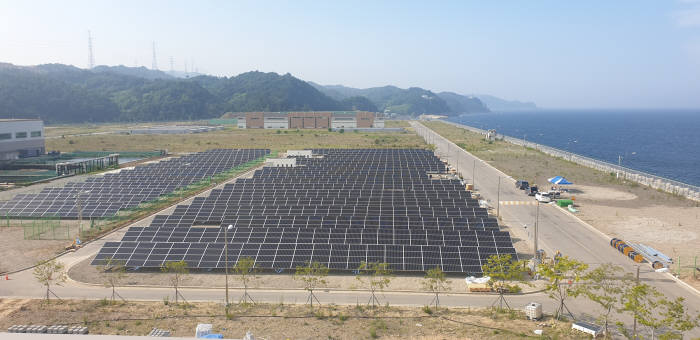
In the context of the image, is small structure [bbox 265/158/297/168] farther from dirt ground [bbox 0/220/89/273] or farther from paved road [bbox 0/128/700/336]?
paved road [bbox 0/128/700/336]

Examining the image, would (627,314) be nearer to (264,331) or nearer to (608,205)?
(264,331)

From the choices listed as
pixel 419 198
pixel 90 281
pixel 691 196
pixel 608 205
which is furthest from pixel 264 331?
pixel 691 196

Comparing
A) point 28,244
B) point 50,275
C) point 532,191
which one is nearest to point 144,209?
point 28,244

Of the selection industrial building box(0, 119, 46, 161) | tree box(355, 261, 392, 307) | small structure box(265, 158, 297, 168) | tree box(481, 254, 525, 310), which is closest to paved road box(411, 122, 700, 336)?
tree box(481, 254, 525, 310)

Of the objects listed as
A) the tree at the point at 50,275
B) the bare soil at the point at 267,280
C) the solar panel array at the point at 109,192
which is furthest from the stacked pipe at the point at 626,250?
the solar panel array at the point at 109,192

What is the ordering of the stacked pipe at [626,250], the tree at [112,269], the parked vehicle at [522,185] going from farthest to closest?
1. the parked vehicle at [522,185]
2. the stacked pipe at [626,250]
3. the tree at [112,269]

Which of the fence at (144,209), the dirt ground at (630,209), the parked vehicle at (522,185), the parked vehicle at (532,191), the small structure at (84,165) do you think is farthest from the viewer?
the small structure at (84,165)

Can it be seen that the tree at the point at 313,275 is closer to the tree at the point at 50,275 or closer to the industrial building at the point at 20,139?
the tree at the point at 50,275
